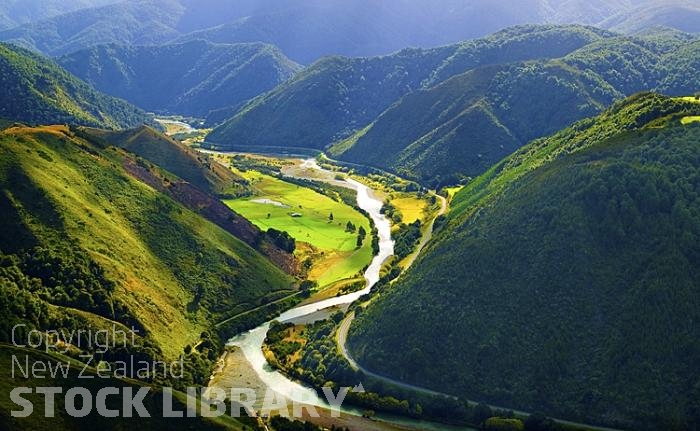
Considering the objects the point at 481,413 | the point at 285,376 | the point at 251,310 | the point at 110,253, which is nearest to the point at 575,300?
the point at 481,413

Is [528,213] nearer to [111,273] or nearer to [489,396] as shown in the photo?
[489,396]

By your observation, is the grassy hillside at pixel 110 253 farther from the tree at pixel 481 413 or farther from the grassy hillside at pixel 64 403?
the tree at pixel 481 413

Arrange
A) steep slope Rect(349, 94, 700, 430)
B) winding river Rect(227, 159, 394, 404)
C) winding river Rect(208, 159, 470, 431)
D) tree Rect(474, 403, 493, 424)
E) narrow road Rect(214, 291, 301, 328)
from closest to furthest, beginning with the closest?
tree Rect(474, 403, 493, 424) < steep slope Rect(349, 94, 700, 430) < winding river Rect(208, 159, 470, 431) < winding river Rect(227, 159, 394, 404) < narrow road Rect(214, 291, 301, 328)

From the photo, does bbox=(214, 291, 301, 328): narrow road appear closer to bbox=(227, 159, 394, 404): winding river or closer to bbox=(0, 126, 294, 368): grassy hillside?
bbox=(0, 126, 294, 368): grassy hillside

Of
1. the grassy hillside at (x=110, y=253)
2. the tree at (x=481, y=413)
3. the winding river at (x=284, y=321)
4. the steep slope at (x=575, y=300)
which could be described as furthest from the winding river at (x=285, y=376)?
the steep slope at (x=575, y=300)

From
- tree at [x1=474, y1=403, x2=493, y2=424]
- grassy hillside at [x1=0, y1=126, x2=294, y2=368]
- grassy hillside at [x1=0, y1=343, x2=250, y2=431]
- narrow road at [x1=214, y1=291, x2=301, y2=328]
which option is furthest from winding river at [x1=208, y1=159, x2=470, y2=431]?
grassy hillside at [x1=0, y1=343, x2=250, y2=431]

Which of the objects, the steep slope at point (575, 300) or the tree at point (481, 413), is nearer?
the tree at point (481, 413)

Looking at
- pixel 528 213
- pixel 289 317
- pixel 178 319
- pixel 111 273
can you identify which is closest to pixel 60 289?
pixel 111 273

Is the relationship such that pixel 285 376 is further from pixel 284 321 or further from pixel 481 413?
pixel 481 413
